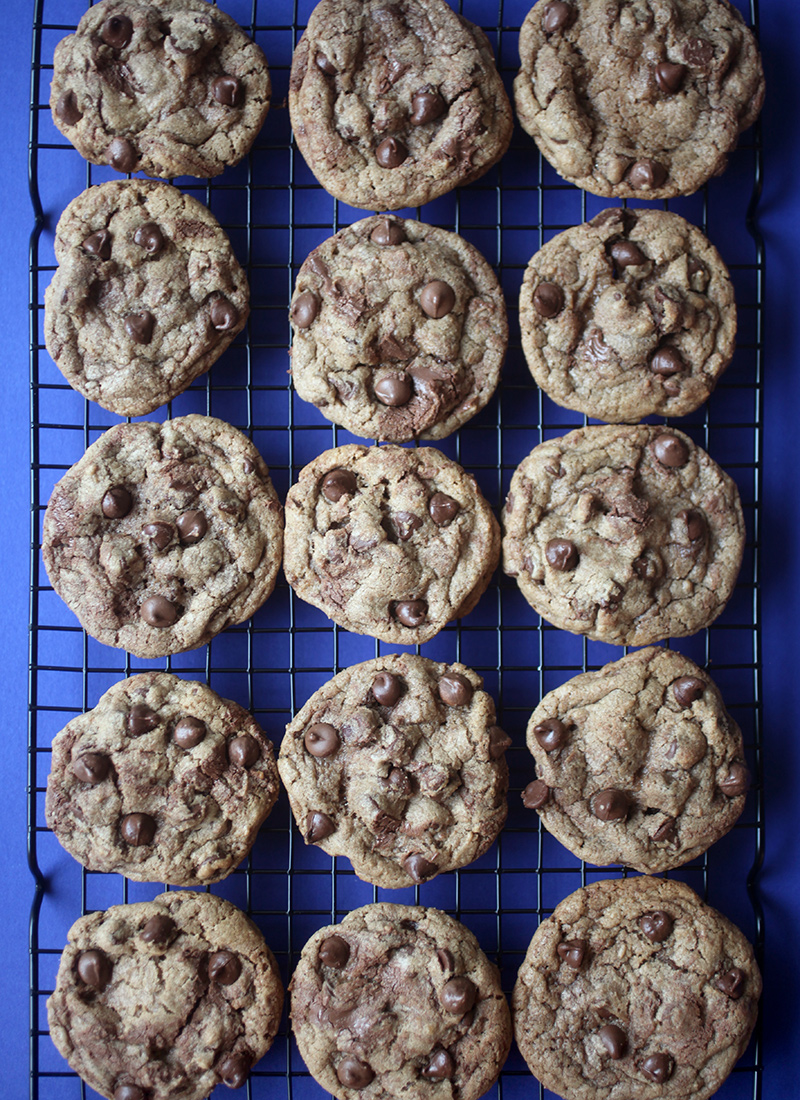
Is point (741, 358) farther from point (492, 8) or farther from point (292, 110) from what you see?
point (292, 110)

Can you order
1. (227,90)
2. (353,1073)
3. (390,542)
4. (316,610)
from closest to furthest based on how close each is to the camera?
(353,1073), (390,542), (227,90), (316,610)

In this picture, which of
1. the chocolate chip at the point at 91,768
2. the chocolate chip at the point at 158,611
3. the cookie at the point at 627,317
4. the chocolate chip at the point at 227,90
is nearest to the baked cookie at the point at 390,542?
the chocolate chip at the point at 158,611

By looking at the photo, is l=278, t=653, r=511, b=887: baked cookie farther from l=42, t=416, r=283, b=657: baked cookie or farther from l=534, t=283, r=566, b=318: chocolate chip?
l=534, t=283, r=566, b=318: chocolate chip

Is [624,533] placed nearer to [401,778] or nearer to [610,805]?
[610,805]

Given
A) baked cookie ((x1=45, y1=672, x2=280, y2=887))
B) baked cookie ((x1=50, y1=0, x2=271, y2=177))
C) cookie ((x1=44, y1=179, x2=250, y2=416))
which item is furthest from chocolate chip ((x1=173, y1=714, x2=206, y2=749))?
baked cookie ((x1=50, y1=0, x2=271, y2=177))

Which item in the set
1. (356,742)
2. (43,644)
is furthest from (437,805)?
(43,644)

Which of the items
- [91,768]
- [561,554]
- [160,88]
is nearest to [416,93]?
[160,88]
